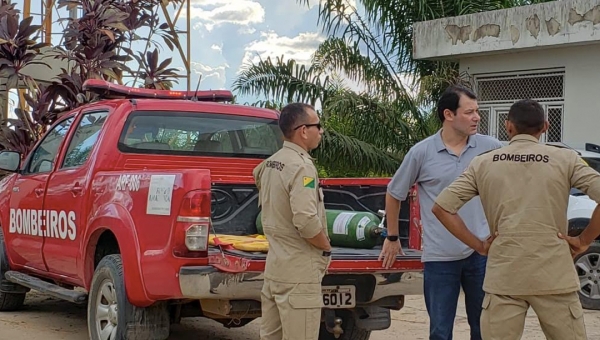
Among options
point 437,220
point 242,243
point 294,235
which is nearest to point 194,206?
point 242,243

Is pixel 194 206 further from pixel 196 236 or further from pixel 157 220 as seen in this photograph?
pixel 157 220

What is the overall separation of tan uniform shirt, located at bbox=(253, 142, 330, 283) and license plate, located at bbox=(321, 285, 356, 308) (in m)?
0.75

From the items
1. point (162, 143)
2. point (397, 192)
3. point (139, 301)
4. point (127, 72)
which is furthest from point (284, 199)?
point (127, 72)

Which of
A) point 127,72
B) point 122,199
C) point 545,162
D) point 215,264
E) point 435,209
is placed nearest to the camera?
point 545,162

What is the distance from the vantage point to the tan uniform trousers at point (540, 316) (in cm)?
376

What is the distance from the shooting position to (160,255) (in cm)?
497

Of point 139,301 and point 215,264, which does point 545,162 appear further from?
point 139,301

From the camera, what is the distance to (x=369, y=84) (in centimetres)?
1321

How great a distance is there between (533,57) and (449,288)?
8608 mm

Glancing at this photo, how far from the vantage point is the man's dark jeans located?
4.44 meters

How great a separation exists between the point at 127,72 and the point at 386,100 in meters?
3.94

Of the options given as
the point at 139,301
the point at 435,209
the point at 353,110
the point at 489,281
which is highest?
the point at 353,110

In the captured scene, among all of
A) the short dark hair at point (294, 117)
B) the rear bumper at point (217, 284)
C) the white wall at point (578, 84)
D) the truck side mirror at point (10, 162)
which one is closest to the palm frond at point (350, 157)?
the white wall at point (578, 84)

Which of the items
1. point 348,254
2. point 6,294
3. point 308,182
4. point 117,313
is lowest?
point 6,294
